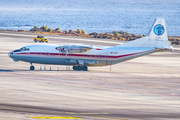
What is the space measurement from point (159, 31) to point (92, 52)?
33.5 ft

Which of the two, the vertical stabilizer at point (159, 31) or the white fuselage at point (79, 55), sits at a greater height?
the vertical stabilizer at point (159, 31)

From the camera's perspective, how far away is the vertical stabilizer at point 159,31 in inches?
1902

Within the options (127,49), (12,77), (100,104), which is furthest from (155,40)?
(100,104)

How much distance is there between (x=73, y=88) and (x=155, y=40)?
19240 millimetres

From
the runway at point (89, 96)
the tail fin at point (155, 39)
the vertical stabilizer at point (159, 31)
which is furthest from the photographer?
the vertical stabilizer at point (159, 31)

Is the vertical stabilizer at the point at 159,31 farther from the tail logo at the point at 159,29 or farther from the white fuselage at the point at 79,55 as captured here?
the white fuselage at the point at 79,55

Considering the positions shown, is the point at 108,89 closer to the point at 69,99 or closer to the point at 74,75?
the point at 69,99

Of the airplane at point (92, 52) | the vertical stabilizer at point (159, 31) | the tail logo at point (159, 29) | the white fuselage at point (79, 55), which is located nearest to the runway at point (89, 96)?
the airplane at point (92, 52)

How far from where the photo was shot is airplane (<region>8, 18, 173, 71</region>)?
4759 centimetres

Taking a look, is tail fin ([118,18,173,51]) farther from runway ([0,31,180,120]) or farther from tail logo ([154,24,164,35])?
runway ([0,31,180,120])

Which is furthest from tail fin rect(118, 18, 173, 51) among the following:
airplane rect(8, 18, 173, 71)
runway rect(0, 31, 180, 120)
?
runway rect(0, 31, 180, 120)

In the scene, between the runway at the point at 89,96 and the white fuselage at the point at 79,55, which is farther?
the white fuselage at the point at 79,55

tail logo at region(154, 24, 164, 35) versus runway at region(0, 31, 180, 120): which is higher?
tail logo at region(154, 24, 164, 35)

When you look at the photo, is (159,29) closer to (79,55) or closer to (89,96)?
(79,55)
